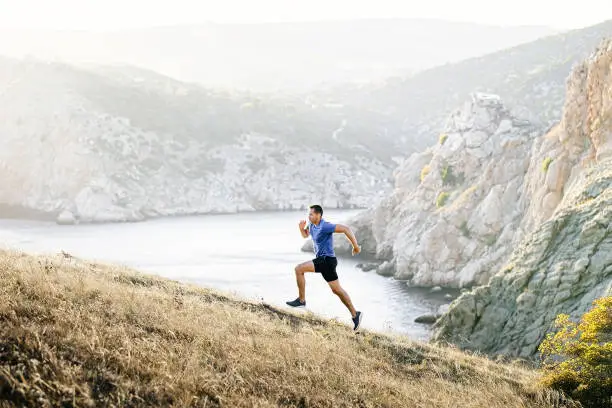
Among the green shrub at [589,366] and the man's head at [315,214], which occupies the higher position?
the man's head at [315,214]

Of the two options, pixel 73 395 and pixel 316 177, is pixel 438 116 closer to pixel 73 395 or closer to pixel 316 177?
pixel 316 177

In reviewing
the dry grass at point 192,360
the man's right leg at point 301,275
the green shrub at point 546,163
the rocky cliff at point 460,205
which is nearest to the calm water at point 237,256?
the rocky cliff at point 460,205

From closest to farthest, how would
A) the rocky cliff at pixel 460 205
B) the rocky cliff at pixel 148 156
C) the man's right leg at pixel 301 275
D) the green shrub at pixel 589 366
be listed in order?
1. the green shrub at pixel 589 366
2. the man's right leg at pixel 301 275
3. the rocky cliff at pixel 460 205
4. the rocky cliff at pixel 148 156

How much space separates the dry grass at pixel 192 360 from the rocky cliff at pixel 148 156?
81.7 meters

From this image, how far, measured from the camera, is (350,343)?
432 inches

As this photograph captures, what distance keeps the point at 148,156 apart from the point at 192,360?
109501mm

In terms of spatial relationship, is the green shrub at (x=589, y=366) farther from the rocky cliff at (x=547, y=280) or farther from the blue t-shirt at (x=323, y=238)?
the rocky cliff at (x=547, y=280)

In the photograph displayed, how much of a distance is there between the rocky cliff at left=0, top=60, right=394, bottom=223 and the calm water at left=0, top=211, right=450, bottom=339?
8925 mm

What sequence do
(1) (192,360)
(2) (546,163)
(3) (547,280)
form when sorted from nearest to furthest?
1. (1) (192,360)
2. (3) (547,280)
3. (2) (546,163)

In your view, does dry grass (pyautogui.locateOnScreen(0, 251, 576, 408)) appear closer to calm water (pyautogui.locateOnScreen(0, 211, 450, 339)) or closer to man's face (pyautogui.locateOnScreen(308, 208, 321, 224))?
man's face (pyautogui.locateOnScreen(308, 208, 321, 224))

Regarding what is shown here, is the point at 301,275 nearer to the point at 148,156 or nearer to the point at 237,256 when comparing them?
the point at 237,256

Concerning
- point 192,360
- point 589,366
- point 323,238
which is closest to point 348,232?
point 323,238

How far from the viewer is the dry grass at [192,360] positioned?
21.0ft

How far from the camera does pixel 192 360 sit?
742cm
